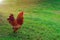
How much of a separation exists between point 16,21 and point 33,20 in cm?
14

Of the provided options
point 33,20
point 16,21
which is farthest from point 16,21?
point 33,20

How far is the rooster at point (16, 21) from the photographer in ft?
7.64

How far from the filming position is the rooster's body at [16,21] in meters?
2.33

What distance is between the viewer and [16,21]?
7.73 feet

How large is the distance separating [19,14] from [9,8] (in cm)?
11

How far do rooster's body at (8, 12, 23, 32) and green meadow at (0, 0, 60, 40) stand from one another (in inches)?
1.9

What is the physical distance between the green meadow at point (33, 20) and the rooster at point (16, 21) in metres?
0.05

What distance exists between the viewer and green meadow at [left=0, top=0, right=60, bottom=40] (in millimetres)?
2340

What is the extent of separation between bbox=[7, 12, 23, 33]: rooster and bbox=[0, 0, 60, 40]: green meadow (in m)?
0.05

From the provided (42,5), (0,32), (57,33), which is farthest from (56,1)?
(0,32)

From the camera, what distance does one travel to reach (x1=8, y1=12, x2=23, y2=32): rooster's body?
2.33 metres

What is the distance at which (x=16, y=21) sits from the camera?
2355 mm

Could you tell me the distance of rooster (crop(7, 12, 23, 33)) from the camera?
2.33m

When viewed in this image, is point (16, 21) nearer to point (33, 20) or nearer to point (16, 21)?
point (16, 21)
